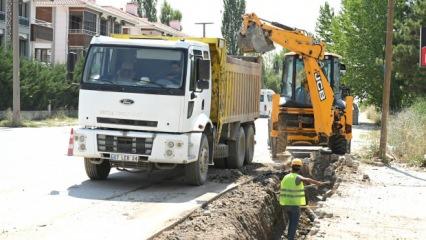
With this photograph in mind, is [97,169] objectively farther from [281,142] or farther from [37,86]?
[37,86]

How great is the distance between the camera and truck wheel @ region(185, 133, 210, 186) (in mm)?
12734

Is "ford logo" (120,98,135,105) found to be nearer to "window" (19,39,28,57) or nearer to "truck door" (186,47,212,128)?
"truck door" (186,47,212,128)

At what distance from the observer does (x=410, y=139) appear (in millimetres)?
20641

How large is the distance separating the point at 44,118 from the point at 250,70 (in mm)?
28619

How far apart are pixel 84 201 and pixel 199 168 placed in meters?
2.73

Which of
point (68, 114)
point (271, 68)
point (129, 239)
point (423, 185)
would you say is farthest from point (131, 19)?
point (129, 239)

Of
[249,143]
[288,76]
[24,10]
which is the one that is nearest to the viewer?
[249,143]

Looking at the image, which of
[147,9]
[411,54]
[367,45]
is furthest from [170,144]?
[147,9]

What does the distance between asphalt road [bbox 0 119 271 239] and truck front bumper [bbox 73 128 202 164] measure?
64 centimetres

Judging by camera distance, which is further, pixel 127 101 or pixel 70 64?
pixel 70 64

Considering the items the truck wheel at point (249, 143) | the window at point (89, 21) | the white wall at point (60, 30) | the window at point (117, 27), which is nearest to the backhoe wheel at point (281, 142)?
the truck wheel at point (249, 143)

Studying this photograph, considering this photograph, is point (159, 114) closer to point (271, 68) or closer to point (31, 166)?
point (31, 166)

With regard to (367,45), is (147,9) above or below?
above

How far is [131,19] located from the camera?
2884 inches
